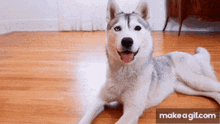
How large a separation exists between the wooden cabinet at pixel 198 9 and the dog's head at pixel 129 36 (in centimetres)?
258

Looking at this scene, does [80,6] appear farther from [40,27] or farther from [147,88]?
[147,88]

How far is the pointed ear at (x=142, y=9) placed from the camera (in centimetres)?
118

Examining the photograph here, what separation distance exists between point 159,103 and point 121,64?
443 mm

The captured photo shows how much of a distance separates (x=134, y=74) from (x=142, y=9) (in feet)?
1.54

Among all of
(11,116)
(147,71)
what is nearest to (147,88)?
(147,71)

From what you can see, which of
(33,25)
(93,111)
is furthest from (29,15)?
(93,111)

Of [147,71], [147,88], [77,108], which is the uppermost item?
[147,71]

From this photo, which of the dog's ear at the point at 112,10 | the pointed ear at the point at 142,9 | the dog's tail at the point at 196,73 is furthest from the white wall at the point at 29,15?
the dog's tail at the point at 196,73

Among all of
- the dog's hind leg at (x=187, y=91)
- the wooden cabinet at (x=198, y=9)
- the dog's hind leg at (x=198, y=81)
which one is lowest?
the dog's hind leg at (x=187, y=91)

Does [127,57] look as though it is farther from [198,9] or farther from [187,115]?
[198,9]

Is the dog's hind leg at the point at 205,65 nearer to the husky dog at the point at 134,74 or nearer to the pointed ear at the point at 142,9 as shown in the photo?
the husky dog at the point at 134,74

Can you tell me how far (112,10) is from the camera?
4.10 feet

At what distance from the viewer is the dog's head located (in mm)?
1028

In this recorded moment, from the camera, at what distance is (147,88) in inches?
45.1
